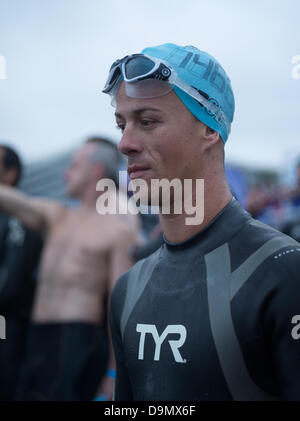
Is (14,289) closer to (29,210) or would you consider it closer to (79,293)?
(29,210)

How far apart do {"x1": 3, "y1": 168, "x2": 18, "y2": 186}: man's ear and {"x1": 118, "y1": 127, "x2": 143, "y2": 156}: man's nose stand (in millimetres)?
3592

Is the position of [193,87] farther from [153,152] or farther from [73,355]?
[73,355]

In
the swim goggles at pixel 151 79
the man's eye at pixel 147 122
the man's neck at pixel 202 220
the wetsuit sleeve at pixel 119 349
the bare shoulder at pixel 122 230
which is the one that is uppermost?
the swim goggles at pixel 151 79

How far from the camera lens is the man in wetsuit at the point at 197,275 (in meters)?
1.66

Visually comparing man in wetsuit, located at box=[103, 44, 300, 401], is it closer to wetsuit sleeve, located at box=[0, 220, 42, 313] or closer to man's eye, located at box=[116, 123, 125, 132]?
man's eye, located at box=[116, 123, 125, 132]

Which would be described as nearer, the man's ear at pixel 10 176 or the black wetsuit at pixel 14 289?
the black wetsuit at pixel 14 289

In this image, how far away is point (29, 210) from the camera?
192 inches

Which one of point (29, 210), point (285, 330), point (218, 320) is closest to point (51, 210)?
point (29, 210)

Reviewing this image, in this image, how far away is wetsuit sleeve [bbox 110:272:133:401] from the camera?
7.07 ft

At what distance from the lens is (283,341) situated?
1.60 metres

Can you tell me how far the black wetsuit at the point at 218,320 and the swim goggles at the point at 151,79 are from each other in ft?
1.48

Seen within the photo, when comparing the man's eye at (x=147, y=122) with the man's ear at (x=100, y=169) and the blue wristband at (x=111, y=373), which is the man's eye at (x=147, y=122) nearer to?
the blue wristband at (x=111, y=373)

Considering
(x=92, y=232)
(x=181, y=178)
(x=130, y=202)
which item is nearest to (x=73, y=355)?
(x=92, y=232)

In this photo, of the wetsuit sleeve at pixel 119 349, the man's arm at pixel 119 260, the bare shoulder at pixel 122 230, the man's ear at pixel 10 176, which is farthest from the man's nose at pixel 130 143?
the man's ear at pixel 10 176
